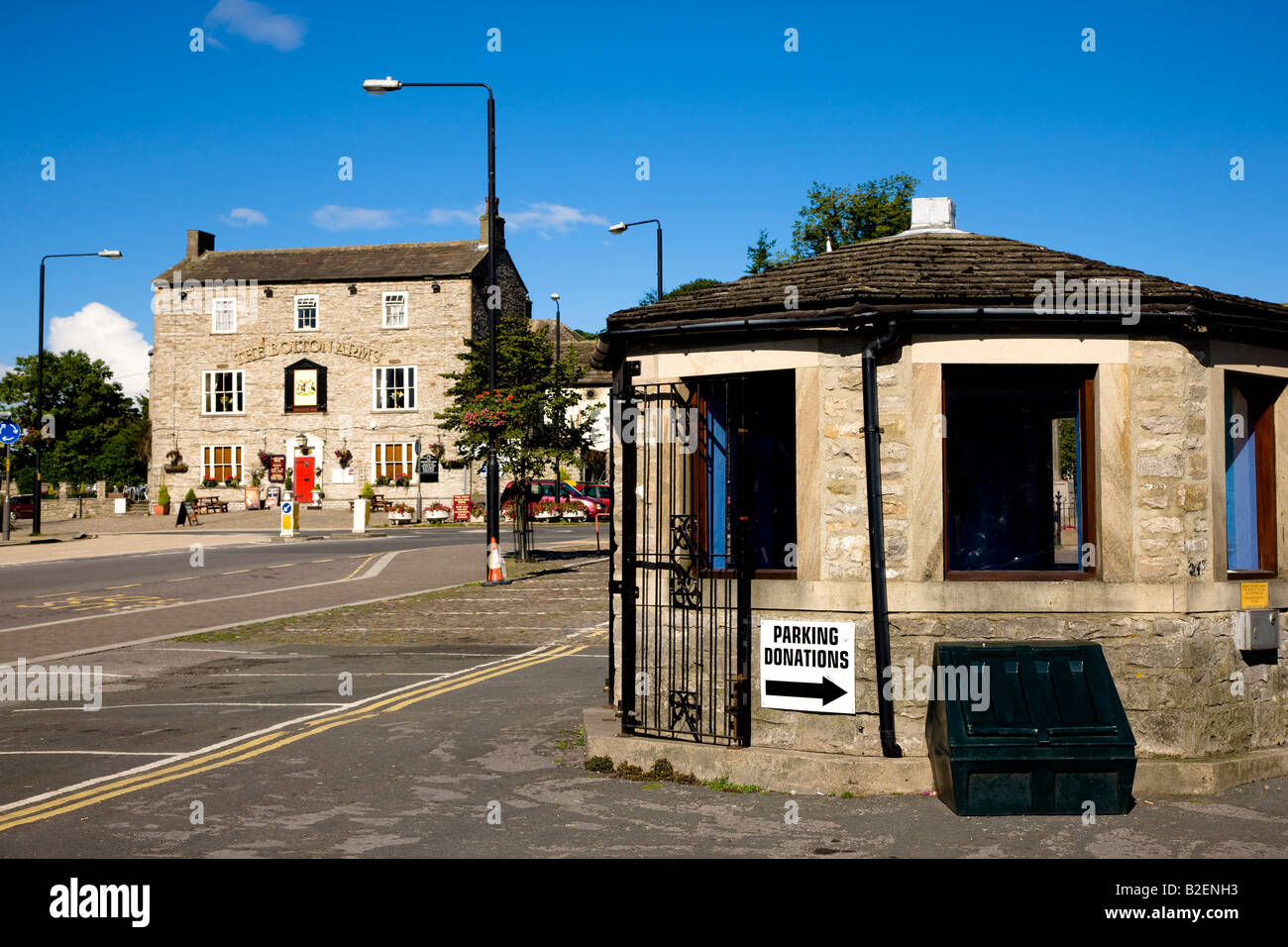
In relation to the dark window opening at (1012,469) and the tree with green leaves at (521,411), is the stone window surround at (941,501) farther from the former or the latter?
the tree with green leaves at (521,411)

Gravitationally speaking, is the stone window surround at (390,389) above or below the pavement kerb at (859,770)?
above

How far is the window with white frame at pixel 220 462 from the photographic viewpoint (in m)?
56.6

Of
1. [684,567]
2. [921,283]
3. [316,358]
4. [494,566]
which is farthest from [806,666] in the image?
[316,358]

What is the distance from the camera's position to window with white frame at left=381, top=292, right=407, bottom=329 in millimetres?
55125

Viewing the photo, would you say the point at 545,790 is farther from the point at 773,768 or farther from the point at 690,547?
the point at 690,547

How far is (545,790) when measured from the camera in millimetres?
7738

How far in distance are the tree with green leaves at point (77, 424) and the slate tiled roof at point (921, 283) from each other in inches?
3110

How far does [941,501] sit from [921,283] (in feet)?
5.35

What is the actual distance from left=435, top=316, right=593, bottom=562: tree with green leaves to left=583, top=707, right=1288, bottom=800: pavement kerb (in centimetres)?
1610

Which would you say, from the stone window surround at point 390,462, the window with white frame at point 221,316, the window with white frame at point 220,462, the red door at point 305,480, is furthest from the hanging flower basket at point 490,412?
the window with white frame at point 221,316

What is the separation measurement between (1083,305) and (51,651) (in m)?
13.4

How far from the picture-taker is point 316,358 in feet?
184

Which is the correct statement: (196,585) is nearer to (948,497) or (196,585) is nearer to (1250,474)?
(948,497)
